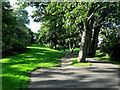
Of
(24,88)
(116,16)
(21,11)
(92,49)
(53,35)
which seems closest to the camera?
(24,88)

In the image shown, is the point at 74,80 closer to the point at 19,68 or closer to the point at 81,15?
the point at 19,68

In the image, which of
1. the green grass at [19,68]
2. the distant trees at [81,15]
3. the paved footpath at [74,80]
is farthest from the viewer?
the distant trees at [81,15]

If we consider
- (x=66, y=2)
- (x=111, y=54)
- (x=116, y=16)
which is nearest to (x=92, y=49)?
(x=111, y=54)

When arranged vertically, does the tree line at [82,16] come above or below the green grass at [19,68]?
above

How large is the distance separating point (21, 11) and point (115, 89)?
28110mm

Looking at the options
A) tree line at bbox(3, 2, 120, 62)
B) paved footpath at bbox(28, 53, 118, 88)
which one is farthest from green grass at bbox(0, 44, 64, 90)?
tree line at bbox(3, 2, 120, 62)

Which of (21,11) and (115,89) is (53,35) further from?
(115,89)

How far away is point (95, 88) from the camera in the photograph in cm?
373

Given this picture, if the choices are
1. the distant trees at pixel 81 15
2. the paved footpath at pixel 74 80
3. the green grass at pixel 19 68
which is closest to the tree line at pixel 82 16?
the distant trees at pixel 81 15

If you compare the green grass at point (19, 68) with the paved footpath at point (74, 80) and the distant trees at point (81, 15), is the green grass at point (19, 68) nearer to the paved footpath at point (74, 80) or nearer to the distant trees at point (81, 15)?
the paved footpath at point (74, 80)

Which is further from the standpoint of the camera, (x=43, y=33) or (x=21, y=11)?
(x=43, y=33)

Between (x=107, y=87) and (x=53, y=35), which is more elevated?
(x=53, y=35)

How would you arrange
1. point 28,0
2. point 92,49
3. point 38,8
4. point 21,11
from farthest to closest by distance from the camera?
point 21,11
point 92,49
point 38,8
point 28,0

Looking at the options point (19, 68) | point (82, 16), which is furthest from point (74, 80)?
point (82, 16)
